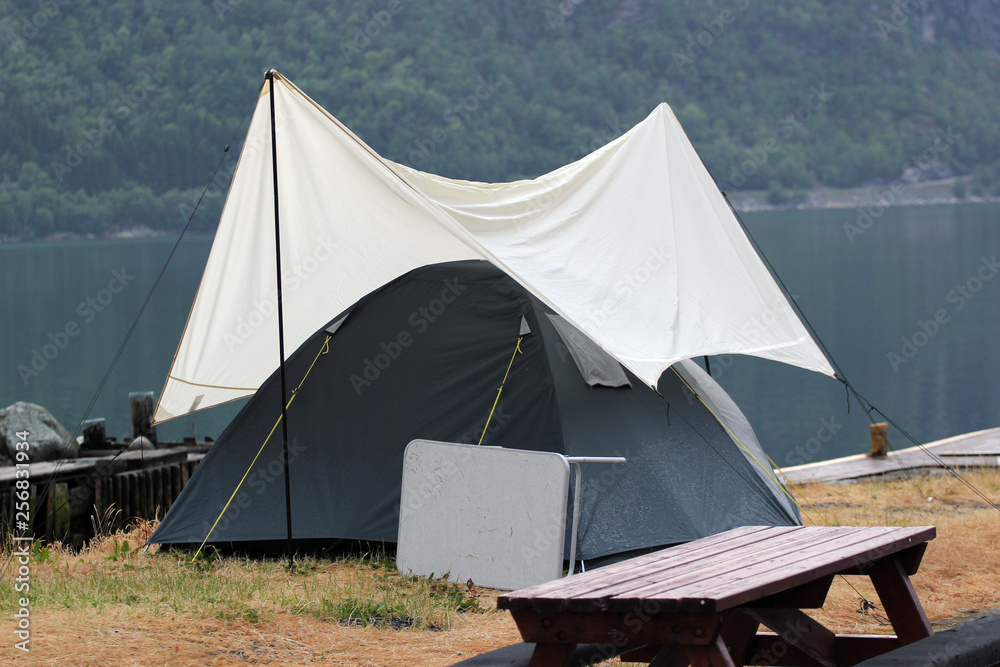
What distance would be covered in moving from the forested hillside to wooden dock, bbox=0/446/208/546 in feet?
22.4

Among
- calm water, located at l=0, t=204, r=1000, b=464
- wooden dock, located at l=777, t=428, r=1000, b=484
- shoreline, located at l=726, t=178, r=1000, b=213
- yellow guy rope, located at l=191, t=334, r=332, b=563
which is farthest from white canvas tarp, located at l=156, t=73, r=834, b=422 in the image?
shoreline, located at l=726, t=178, r=1000, b=213

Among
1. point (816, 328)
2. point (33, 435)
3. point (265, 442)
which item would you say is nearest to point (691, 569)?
point (265, 442)

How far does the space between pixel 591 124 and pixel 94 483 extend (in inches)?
2470

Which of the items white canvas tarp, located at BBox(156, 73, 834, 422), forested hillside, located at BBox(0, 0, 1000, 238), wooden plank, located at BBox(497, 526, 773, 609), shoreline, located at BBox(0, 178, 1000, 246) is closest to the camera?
wooden plank, located at BBox(497, 526, 773, 609)

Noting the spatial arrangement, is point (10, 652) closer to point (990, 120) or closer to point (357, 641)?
point (357, 641)

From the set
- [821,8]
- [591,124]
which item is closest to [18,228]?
[591,124]

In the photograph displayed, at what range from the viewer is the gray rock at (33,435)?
33.5 feet

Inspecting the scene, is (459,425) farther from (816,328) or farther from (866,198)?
(866,198)

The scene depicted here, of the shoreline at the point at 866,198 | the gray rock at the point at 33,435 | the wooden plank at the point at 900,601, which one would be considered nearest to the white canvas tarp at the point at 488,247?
the wooden plank at the point at 900,601

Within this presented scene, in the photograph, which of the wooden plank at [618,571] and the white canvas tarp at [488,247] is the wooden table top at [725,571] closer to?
the wooden plank at [618,571]

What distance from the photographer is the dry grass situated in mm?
4016

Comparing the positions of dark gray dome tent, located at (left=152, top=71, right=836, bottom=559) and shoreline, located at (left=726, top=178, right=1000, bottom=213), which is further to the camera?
shoreline, located at (left=726, top=178, right=1000, bottom=213)

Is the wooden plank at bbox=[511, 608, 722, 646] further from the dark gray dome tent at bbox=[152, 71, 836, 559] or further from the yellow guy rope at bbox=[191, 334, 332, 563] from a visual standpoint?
the yellow guy rope at bbox=[191, 334, 332, 563]

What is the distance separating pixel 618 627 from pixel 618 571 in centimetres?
38
